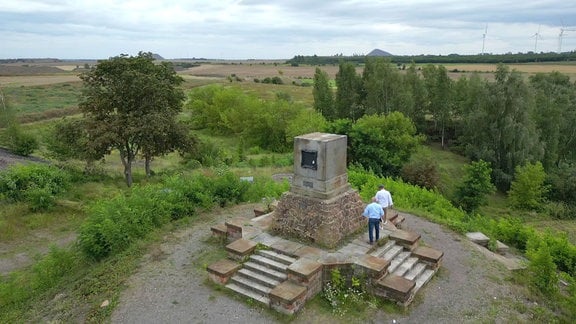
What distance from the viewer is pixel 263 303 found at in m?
10.2

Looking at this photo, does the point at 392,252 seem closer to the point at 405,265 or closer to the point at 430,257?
the point at 405,265

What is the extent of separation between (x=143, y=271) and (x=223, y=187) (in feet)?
22.1

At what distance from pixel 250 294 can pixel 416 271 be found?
15.4 ft

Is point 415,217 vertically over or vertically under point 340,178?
under

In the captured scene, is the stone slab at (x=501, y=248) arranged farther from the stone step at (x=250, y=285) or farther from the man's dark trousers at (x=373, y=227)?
the stone step at (x=250, y=285)

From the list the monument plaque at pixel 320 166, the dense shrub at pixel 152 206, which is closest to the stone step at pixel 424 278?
the monument plaque at pixel 320 166

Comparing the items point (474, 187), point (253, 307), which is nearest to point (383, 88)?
point (474, 187)

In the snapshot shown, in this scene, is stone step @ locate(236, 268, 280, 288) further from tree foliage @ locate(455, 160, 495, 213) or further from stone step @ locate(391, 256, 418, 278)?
tree foliage @ locate(455, 160, 495, 213)

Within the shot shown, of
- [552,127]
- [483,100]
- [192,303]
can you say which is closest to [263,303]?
[192,303]

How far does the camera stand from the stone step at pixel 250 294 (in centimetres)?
1025

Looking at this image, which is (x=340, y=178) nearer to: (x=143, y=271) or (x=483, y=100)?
(x=143, y=271)

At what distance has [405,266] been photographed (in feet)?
37.9

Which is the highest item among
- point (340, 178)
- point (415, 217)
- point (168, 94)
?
point (168, 94)

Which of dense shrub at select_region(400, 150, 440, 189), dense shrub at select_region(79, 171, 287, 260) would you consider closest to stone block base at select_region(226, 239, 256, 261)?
dense shrub at select_region(79, 171, 287, 260)
